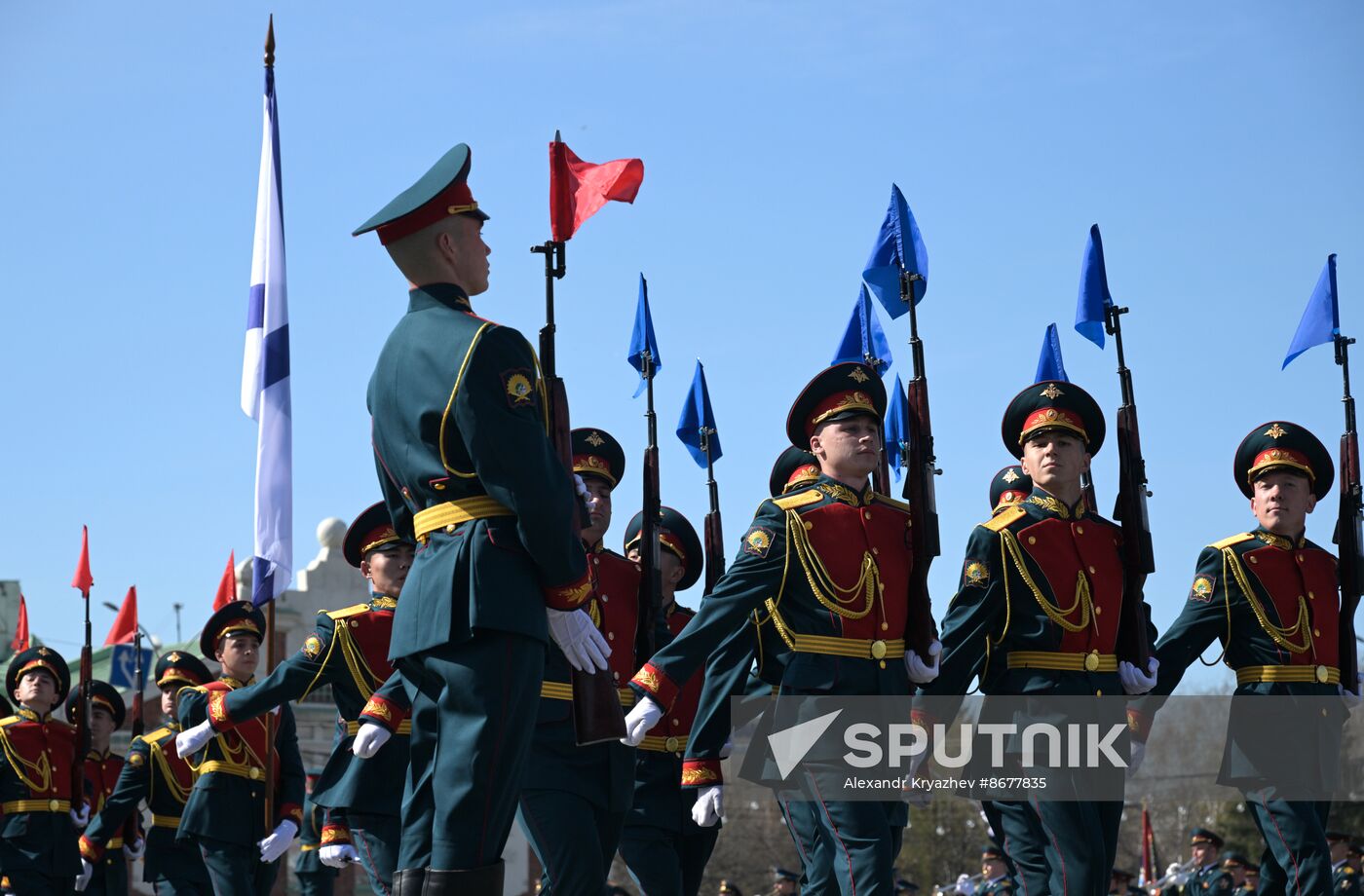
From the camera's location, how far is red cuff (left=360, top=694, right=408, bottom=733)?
27.1ft

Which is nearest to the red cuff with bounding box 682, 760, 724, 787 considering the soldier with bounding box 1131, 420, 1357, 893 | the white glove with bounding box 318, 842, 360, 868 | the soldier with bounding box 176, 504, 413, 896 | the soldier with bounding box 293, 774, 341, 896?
the soldier with bounding box 176, 504, 413, 896

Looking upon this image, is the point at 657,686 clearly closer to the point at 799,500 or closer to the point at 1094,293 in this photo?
the point at 799,500

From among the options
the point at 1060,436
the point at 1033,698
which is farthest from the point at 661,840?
the point at 1060,436

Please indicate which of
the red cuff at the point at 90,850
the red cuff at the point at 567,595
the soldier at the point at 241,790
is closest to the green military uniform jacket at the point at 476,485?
the red cuff at the point at 567,595

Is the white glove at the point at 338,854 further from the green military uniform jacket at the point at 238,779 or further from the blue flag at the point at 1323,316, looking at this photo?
the blue flag at the point at 1323,316

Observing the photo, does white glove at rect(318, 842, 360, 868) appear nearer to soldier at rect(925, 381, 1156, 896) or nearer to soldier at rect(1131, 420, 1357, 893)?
soldier at rect(925, 381, 1156, 896)

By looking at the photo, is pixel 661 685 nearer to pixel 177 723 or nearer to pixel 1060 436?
pixel 1060 436

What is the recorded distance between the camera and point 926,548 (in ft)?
27.4

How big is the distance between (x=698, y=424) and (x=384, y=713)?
A: 4528 mm

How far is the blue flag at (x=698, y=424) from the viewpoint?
1235cm

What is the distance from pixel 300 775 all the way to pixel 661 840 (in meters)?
2.95

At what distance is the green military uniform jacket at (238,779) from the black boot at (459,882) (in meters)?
6.12

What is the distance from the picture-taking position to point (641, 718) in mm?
7516

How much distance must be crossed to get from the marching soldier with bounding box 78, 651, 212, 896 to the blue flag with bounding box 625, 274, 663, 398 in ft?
13.2
